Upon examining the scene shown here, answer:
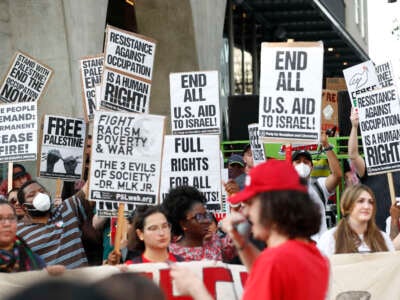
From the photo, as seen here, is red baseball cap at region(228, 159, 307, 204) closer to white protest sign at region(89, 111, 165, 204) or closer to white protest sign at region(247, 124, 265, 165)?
white protest sign at region(89, 111, 165, 204)

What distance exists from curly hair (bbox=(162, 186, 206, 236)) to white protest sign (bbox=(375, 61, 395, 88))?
5.76 metres

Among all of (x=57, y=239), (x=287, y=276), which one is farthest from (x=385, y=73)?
(x=287, y=276)

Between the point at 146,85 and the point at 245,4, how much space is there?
63.8 feet

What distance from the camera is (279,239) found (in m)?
3.94

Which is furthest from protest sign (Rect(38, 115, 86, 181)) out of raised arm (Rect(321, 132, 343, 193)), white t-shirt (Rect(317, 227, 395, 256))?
white t-shirt (Rect(317, 227, 395, 256))

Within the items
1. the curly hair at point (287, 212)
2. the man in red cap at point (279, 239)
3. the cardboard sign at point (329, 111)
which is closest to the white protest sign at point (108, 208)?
the man in red cap at point (279, 239)

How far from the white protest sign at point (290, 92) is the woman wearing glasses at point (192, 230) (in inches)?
90.8

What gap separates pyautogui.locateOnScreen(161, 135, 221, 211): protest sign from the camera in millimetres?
10828

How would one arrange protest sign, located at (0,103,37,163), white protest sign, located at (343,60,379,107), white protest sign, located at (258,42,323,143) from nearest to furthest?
white protest sign, located at (258,42,323,143), protest sign, located at (0,103,37,163), white protest sign, located at (343,60,379,107)

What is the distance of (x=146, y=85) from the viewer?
38.0 feet

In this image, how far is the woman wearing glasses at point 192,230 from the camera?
298 inches

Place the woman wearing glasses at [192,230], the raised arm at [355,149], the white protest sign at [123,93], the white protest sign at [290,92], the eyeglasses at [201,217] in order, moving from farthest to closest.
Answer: the raised arm at [355,149] → the white protest sign at [123,93] → the white protest sign at [290,92] → the eyeglasses at [201,217] → the woman wearing glasses at [192,230]

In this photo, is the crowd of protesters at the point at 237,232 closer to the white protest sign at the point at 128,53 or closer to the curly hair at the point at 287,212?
the curly hair at the point at 287,212

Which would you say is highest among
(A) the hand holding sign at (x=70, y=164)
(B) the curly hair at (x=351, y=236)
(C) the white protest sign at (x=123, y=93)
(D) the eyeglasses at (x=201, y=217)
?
(C) the white protest sign at (x=123, y=93)
